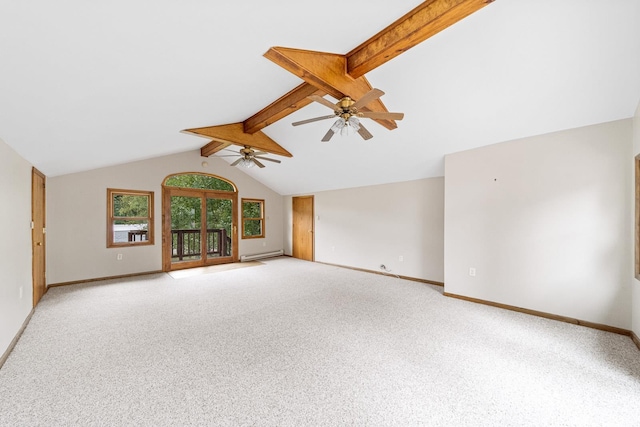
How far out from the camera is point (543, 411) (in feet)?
5.53

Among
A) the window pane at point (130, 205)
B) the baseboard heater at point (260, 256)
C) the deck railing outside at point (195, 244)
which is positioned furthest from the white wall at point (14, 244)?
the baseboard heater at point (260, 256)

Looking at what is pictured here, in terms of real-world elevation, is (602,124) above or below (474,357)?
above

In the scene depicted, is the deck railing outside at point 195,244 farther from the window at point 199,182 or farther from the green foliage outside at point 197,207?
the window at point 199,182

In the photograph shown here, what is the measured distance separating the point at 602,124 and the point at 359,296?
3687 millimetres

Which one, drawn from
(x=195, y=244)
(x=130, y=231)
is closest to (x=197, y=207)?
(x=195, y=244)

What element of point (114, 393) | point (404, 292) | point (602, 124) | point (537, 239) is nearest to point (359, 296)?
point (404, 292)

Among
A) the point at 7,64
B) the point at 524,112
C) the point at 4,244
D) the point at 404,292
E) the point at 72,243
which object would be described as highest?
the point at 524,112

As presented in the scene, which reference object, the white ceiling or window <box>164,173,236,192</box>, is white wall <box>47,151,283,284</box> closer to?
window <box>164,173,236,192</box>

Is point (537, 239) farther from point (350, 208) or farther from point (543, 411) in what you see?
point (350, 208)

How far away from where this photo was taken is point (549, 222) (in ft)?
10.5

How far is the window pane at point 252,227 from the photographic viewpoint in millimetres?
7479

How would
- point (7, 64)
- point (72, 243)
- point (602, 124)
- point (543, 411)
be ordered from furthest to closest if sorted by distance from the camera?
point (72, 243) < point (602, 124) < point (543, 411) < point (7, 64)

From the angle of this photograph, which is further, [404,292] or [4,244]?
[404,292]

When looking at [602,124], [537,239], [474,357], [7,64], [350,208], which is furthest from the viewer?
[350,208]
